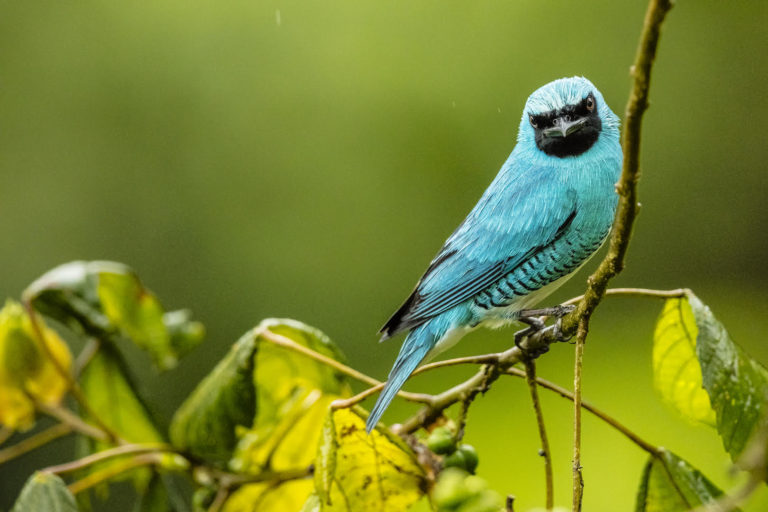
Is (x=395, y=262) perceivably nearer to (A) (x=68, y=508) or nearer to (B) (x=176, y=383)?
(B) (x=176, y=383)

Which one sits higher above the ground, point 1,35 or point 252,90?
point 1,35

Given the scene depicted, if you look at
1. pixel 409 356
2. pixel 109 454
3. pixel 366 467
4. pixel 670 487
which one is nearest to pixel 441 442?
pixel 366 467

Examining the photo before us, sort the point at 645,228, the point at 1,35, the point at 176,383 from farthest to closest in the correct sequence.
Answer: the point at 1,35, the point at 176,383, the point at 645,228

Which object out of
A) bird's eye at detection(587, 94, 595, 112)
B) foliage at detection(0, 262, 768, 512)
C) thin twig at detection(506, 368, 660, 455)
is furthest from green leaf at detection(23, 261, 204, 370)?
bird's eye at detection(587, 94, 595, 112)

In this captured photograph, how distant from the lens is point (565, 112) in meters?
2.59

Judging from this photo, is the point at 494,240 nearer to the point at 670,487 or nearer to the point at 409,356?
the point at 409,356

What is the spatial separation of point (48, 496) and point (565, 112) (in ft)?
5.26

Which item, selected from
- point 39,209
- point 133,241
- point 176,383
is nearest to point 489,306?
point 176,383

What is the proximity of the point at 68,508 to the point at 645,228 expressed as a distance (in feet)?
14.5

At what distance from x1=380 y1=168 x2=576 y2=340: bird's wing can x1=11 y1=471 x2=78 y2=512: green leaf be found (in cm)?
95

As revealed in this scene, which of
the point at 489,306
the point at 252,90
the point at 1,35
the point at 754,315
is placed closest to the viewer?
the point at 489,306

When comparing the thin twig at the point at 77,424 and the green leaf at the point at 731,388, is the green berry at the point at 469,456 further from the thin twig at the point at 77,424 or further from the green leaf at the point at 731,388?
the thin twig at the point at 77,424

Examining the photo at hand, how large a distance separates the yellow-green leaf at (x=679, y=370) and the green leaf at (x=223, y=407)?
96 centimetres

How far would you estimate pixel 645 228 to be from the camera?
19.6ft
